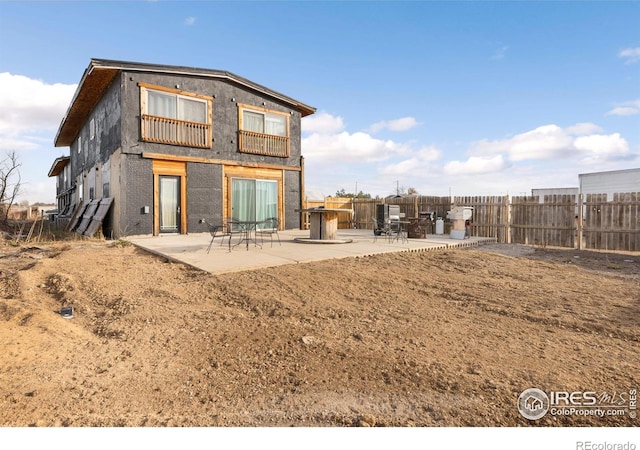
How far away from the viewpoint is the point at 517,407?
2131mm

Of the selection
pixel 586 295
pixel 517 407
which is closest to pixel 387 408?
pixel 517 407

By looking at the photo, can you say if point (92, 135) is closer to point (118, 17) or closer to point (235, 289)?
point (118, 17)

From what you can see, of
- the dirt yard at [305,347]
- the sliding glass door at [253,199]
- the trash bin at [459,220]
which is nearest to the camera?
the dirt yard at [305,347]

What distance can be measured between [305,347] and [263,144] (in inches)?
484

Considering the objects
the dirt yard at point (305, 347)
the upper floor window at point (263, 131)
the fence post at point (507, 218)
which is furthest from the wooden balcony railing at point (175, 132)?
the fence post at point (507, 218)

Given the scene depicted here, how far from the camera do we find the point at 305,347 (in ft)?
9.99

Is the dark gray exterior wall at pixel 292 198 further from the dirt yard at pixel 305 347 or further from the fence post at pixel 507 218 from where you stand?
the dirt yard at pixel 305 347

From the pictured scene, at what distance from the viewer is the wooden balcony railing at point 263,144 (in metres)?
13.7

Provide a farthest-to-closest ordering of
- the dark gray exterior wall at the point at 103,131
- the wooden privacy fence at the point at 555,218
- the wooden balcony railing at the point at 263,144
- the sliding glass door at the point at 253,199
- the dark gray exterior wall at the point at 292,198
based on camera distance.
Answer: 1. the dark gray exterior wall at the point at 292,198
2. the wooden balcony railing at the point at 263,144
3. the sliding glass door at the point at 253,199
4. the dark gray exterior wall at the point at 103,131
5. the wooden privacy fence at the point at 555,218

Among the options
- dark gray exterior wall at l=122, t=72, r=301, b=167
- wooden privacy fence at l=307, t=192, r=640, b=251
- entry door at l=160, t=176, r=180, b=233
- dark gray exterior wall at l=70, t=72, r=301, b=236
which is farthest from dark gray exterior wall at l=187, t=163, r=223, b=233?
wooden privacy fence at l=307, t=192, r=640, b=251

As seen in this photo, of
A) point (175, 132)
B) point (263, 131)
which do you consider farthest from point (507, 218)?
point (175, 132)

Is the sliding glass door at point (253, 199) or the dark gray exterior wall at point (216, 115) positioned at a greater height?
the dark gray exterior wall at point (216, 115)

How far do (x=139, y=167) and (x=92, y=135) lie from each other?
6.90m

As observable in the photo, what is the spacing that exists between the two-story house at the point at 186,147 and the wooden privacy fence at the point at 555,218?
6660 millimetres
